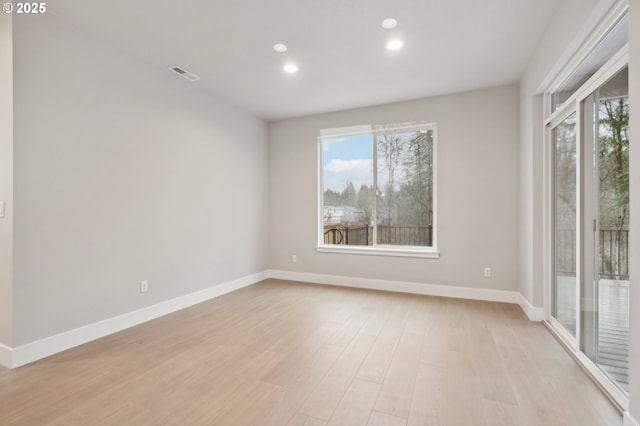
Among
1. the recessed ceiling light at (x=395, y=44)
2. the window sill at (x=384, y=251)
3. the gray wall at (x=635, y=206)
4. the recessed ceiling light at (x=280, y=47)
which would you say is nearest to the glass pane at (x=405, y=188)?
the window sill at (x=384, y=251)

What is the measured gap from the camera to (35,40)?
7.67 feet

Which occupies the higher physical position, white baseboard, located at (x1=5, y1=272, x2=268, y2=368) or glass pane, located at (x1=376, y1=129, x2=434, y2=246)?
glass pane, located at (x1=376, y1=129, x2=434, y2=246)

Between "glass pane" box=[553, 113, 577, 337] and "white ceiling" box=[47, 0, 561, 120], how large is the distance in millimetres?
1003

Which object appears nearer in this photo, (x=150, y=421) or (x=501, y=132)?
(x=150, y=421)

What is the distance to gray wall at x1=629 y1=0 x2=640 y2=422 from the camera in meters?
1.45

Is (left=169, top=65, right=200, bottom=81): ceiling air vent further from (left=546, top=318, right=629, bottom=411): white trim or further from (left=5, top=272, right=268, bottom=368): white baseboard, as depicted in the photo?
(left=546, top=318, right=629, bottom=411): white trim

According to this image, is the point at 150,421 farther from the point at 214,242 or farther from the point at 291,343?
the point at 214,242

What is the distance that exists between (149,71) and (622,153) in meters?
4.15

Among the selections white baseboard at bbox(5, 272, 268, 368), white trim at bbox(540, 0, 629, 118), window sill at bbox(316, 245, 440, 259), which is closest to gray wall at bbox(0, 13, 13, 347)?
white baseboard at bbox(5, 272, 268, 368)

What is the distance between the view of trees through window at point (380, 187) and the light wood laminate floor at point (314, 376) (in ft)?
5.01

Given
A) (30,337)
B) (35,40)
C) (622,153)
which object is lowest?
(30,337)

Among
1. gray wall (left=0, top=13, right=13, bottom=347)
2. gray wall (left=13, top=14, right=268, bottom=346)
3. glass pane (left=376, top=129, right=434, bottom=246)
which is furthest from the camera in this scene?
glass pane (left=376, top=129, right=434, bottom=246)

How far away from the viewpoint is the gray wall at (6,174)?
7.31ft

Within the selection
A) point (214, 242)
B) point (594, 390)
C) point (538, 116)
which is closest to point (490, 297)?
Result: point (594, 390)
